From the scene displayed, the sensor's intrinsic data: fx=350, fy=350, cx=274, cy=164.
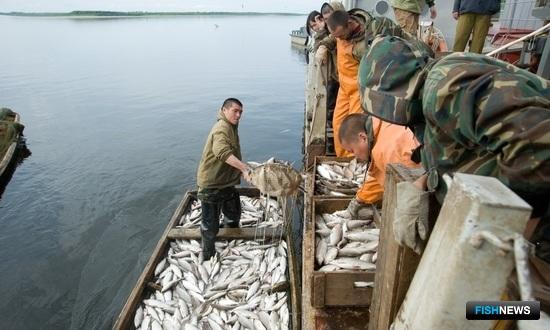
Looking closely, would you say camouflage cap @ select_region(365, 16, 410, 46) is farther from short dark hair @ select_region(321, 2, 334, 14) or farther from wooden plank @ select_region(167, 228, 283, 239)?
wooden plank @ select_region(167, 228, 283, 239)

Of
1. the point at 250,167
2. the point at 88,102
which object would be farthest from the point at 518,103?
the point at 88,102

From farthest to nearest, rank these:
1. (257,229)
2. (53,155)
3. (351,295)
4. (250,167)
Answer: (53,155)
(257,229)
(250,167)
(351,295)

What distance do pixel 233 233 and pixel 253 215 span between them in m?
0.93

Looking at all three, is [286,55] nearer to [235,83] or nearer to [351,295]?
[235,83]

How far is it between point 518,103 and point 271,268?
4.77m

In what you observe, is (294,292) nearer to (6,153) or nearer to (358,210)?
(358,210)

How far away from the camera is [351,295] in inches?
130

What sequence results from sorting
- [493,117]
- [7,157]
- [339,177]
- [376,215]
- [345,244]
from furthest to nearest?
[7,157] < [339,177] < [376,215] < [345,244] < [493,117]

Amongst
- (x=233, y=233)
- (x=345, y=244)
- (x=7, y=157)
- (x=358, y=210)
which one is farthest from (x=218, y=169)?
(x=7, y=157)

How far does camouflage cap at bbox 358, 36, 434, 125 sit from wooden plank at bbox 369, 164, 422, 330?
0.34 metres

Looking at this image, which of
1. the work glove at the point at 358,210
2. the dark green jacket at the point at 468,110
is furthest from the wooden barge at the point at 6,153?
the dark green jacket at the point at 468,110

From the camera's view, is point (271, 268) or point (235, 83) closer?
point (271, 268)

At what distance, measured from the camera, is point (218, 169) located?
5695 millimetres

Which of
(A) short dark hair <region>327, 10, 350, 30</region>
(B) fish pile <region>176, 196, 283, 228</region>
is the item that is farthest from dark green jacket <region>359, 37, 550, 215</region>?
(B) fish pile <region>176, 196, 283, 228</region>
